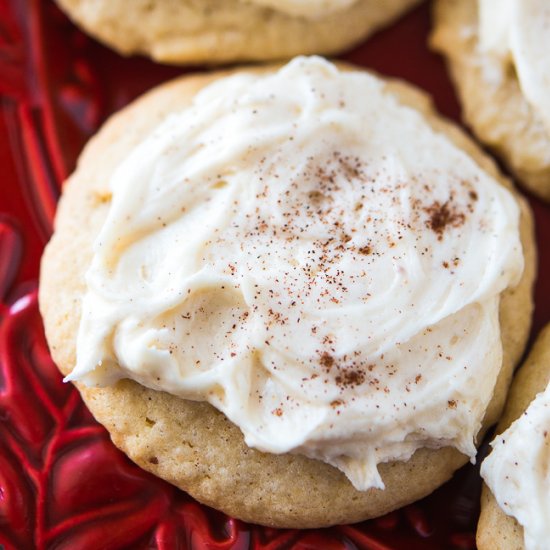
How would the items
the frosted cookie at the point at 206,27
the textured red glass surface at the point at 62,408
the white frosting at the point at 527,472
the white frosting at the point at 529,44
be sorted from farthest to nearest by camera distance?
1. the frosted cookie at the point at 206,27
2. the white frosting at the point at 529,44
3. the textured red glass surface at the point at 62,408
4. the white frosting at the point at 527,472

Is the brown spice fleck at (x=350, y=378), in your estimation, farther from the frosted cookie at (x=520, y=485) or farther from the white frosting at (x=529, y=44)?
the white frosting at (x=529, y=44)

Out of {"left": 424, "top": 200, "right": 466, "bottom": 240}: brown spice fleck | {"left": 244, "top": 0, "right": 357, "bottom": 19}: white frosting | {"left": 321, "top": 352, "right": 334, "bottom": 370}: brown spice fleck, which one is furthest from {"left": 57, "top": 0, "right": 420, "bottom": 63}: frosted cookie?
{"left": 321, "top": 352, "right": 334, "bottom": 370}: brown spice fleck

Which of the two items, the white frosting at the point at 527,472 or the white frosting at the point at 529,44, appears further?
the white frosting at the point at 529,44

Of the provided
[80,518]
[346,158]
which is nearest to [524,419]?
[346,158]

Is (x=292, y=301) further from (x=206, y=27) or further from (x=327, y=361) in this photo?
(x=206, y=27)

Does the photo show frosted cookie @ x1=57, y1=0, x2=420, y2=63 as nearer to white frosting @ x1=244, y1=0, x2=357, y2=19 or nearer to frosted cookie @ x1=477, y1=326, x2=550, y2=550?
white frosting @ x1=244, y1=0, x2=357, y2=19

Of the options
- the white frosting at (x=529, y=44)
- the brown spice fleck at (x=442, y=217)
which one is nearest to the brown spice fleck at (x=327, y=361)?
the brown spice fleck at (x=442, y=217)

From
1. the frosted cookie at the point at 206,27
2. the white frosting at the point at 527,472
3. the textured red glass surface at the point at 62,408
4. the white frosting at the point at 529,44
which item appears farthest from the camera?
the frosted cookie at the point at 206,27

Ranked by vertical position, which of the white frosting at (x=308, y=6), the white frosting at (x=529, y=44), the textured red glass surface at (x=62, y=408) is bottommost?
the textured red glass surface at (x=62, y=408)

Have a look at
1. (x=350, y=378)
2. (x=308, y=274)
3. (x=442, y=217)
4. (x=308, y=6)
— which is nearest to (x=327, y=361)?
(x=350, y=378)

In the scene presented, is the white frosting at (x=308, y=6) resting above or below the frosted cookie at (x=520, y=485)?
above
